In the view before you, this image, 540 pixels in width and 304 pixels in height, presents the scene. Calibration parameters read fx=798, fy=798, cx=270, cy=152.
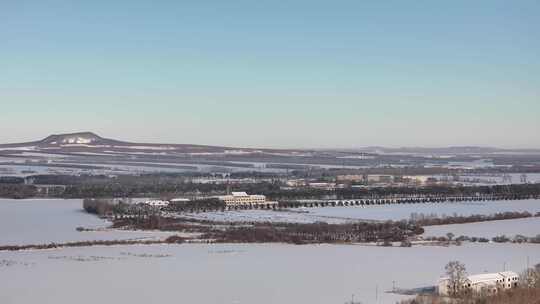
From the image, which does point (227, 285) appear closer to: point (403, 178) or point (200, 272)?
point (200, 272)

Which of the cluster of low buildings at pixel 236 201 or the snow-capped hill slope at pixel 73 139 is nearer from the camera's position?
the cluster of low buildings at pixel 236 201

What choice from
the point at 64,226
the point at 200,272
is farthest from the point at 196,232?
the point at 200,272

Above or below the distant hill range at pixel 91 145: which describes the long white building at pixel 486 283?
below

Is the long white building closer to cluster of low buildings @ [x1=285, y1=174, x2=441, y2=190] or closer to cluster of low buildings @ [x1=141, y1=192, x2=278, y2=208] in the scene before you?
cluster of low buildings @ [x1=141, y1=192, x2=278, y2=208]

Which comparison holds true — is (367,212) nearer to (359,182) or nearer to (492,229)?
(492,229)

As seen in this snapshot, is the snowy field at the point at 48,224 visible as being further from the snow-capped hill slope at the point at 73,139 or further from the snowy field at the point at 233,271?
the snow-capped hill slope at the point at 73,139

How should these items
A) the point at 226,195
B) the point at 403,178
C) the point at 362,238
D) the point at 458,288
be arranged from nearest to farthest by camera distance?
the point at 458,288
the point at 362,238
the point at 226,195
the point at 403,178

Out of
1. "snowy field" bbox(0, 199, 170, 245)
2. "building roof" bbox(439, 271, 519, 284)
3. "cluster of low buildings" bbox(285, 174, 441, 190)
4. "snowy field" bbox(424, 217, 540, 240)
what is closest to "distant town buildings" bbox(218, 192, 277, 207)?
"snowy field" bbox(0, 199, 170, 245)

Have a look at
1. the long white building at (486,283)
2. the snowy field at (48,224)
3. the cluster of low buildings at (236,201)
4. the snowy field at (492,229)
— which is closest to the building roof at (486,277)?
the long white building at (486,283)
